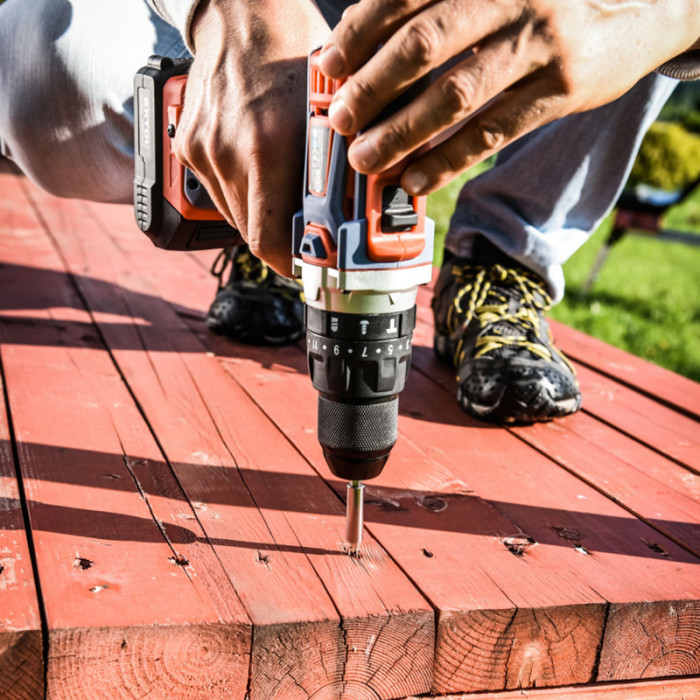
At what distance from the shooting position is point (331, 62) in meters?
0.80

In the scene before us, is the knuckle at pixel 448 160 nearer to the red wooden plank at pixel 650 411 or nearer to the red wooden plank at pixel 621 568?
the red wooden plank at pixel 621 568

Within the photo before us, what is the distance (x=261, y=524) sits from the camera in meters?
1.13

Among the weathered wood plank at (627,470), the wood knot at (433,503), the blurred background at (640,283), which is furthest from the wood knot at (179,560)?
the blurred background at (640,283)

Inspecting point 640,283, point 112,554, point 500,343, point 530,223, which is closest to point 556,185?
point 530,223

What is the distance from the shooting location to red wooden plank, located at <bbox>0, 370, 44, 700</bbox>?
0.82 meters

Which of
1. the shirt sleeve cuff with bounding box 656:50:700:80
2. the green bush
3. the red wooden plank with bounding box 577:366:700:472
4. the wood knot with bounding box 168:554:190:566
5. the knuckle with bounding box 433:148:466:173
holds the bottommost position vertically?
the green bush

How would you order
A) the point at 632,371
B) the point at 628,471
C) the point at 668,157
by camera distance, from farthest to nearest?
the point at 668,157
the point at 632,371
the point at 628,471

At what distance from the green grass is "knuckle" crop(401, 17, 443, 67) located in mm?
2847

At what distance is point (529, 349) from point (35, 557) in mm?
1017

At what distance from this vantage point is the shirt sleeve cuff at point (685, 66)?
1.17 meters

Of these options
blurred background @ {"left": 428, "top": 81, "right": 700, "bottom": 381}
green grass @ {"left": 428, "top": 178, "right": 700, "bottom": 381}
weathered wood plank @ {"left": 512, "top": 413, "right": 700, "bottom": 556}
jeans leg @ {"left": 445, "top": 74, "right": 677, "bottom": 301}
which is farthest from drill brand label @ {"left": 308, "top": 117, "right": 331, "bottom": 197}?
green grass @ {"left": 428, "top": 178, "right": 700, "bottom": 381}

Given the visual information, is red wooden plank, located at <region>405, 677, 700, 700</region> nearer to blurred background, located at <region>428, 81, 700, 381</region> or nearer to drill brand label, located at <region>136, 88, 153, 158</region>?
drill brand label, located at <region>136, 88, 153, 158</region>

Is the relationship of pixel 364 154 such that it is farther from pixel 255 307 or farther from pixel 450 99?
pixel 255 307

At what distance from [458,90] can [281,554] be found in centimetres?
61
